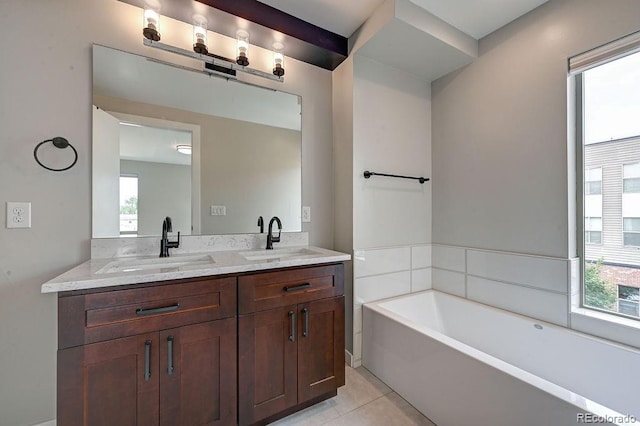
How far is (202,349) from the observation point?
119 cm

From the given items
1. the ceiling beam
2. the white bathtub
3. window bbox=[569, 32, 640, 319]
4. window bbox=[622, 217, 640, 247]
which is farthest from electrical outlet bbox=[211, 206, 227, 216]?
window bbox=[622, 217, 640, 247]

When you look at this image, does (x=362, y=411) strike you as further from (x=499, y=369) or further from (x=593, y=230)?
(x=593, y=230)

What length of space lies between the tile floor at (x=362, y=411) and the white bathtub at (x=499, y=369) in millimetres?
72

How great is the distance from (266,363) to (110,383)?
2.13 feet

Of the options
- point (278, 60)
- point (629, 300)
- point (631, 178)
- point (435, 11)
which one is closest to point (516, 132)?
point (631, 178)

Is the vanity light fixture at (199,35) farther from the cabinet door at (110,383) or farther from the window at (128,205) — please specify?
the cabinet door at (110,383)

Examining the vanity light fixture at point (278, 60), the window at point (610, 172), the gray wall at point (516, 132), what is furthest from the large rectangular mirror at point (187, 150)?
the window at point (610, 172)

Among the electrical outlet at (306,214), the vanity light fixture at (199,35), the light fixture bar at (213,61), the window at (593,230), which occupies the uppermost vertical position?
the vanity light fixture at (199,35)

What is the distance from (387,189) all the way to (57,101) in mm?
2207

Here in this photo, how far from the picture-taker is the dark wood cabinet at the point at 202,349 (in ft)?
3.26

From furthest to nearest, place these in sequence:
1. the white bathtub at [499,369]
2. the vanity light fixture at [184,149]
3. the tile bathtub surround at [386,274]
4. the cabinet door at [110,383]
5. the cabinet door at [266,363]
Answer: the tile bathtub surround at [386,274], the vanity light fixture at [184,149], the cabinet door at [266,363], the white bathtub at [499,369], the cabinet door at [110,383]

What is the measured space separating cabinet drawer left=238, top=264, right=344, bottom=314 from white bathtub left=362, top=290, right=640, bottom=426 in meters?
0.58

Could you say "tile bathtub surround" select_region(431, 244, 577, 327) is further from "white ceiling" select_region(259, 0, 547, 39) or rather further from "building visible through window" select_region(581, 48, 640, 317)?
"white ceiling" select_region(259, 0, 547, 39)

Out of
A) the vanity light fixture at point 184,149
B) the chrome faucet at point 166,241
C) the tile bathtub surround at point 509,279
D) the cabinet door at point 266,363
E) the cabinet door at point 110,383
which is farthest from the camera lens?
the vanity light fixture at point 184,149
